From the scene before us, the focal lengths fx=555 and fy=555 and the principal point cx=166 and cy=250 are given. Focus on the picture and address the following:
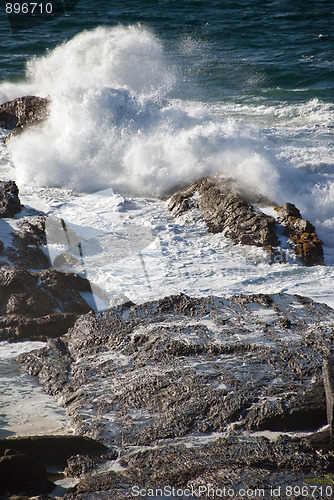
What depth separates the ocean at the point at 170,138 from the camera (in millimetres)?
7500

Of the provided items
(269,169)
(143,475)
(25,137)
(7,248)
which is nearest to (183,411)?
(143,475)

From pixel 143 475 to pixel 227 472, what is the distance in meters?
0.51

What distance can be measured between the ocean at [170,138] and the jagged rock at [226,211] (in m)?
0.19

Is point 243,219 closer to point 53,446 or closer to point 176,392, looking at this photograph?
point 176,392

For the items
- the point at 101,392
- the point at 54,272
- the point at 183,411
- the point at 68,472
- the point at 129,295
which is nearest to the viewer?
the point at 68,472

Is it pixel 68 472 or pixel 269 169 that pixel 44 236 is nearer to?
pixel 269 169

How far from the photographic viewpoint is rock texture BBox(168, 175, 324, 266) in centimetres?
777

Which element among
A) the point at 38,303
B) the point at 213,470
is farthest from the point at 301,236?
the point at 213,470

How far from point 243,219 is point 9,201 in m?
3.60

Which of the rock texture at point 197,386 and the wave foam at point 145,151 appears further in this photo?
the wave foam at point 145,151

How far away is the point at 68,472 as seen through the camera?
3537 mm

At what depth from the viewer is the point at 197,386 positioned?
4.17 meters

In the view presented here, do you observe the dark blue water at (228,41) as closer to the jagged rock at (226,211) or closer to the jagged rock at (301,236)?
the jagged rock at (226,211)

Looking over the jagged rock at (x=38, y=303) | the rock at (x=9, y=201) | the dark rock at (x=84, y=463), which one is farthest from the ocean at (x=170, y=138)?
the rock at (x=9, y=201)
